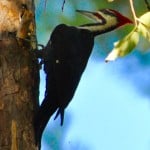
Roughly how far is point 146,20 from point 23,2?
1.40ft

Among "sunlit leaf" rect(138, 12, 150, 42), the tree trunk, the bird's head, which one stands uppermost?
"sunlit leaf" rect(138, 12, 150, 42)

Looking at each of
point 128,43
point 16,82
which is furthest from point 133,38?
point 16,82

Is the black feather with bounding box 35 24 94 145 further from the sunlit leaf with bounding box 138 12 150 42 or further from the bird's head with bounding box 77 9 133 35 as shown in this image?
the sunlit leaf with bounding box 138 12 150 42

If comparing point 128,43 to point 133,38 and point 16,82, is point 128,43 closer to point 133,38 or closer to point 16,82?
point 133,38

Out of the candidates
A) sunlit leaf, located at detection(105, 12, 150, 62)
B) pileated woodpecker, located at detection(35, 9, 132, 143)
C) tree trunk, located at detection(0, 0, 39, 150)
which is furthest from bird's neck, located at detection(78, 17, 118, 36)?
sunlit leaf, located at detection(105, 12, 150, 62)

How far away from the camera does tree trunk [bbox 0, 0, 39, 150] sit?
101 centimetres

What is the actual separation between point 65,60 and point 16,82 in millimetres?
148

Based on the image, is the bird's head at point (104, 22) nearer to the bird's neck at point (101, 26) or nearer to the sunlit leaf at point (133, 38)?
the bird's neck at point (101, 26)

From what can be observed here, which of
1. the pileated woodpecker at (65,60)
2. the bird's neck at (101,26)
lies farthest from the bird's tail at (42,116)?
the bird's neck at (101,26)

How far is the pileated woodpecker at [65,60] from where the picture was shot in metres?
1.11

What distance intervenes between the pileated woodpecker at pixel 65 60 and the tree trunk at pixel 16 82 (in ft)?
0.12

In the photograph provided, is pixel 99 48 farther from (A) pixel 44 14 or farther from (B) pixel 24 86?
(B) pixel 24 86

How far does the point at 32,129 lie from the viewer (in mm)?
1044

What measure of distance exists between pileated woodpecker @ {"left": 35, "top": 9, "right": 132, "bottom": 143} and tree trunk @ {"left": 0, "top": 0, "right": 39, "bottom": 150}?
36 millimetres
